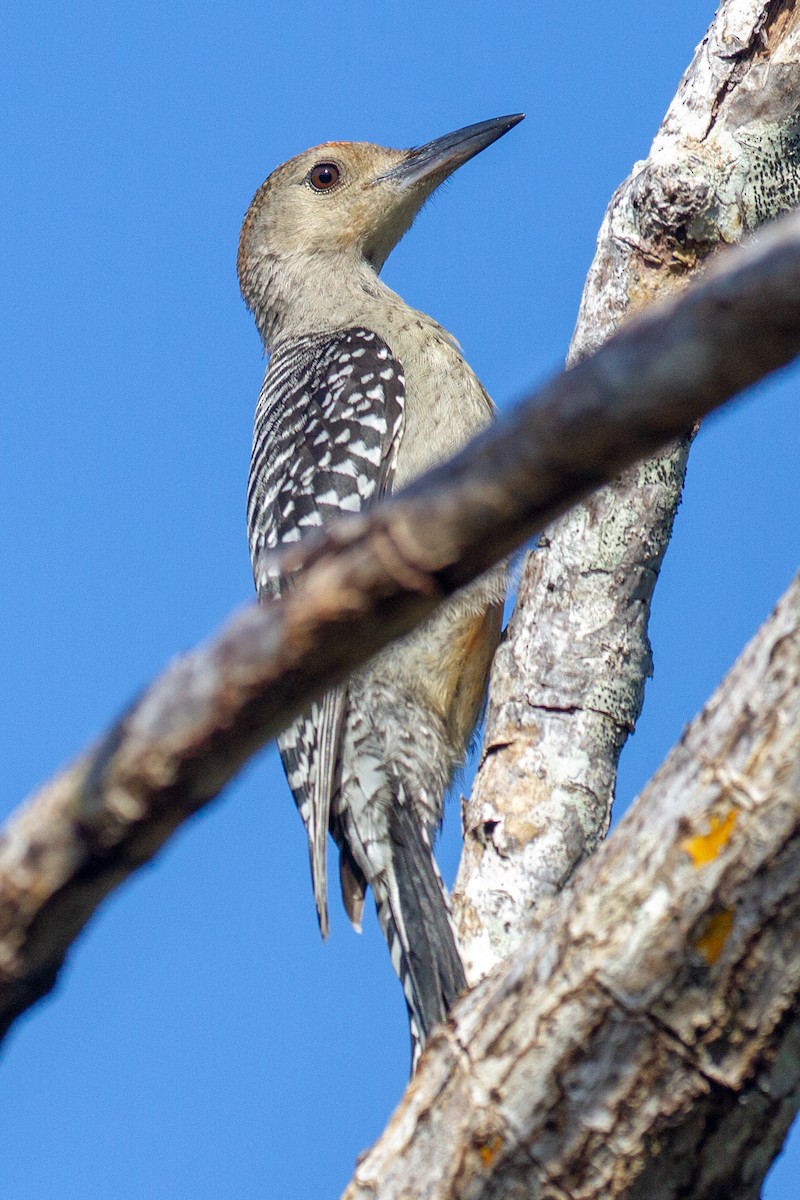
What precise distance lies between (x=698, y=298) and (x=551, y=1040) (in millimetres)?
1436

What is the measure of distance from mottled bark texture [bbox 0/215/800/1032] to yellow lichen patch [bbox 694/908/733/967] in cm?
87

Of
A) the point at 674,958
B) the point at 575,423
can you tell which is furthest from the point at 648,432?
the point at 674,958

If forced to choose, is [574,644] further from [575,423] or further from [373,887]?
[575,423]

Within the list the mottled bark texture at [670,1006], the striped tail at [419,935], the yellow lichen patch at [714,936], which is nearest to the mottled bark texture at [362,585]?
the mottled bark texture at [670,1006]

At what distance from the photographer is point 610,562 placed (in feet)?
15.9

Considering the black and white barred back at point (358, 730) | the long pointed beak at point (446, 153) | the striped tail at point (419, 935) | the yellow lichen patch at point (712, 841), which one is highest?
the long pointed beak at point (446, 153)

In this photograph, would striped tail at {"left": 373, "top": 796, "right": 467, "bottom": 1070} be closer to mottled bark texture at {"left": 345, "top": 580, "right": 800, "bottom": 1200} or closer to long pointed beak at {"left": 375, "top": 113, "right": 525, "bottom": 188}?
mottled bark texture at {"left": 345, "top": 580, "right": 800, "bottom": 1200}

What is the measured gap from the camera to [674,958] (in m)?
2.43

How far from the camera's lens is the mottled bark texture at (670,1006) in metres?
2.41

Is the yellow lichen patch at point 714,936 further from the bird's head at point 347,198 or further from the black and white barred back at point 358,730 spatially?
the bird's head at point 347,198

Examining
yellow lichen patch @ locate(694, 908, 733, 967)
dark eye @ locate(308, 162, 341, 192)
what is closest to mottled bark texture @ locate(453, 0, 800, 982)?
yellow lichen patch @ locate(694, 908, 733, 967)

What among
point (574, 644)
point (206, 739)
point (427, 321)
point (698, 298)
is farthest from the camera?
point (427, 321)

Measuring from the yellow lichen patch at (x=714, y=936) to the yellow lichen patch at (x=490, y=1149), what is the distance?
0.54 meters

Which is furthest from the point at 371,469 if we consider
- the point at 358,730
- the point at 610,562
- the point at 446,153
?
the point at 446,153
